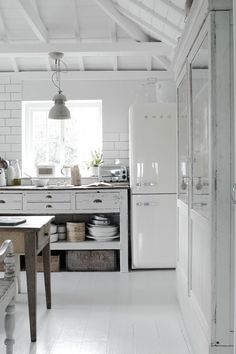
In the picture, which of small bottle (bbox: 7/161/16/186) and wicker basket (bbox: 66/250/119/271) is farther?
small bottle (bbox: 7/161/16/186)

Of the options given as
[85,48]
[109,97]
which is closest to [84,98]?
[109,97]

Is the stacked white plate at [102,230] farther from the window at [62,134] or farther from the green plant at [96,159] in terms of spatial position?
the window at [62,134]

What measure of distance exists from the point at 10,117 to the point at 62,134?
0.76 m

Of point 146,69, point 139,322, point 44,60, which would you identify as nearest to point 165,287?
point 139,322

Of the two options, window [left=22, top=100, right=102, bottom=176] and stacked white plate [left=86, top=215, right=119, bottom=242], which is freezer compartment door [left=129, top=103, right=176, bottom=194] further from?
window [left=22, top=100, right=102, bottom=176]

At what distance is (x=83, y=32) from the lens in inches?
210

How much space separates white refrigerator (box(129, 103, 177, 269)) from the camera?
16.1 ft

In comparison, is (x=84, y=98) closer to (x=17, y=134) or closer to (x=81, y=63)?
(x=81, y=63)

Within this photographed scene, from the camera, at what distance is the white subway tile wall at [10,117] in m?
5.83

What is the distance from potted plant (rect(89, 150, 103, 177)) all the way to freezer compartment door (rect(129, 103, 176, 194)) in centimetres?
99

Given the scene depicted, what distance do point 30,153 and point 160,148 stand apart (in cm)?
209

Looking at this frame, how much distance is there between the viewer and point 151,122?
4918mm

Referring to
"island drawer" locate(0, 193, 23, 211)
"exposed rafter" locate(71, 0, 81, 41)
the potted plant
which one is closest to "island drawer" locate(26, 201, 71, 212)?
"island drawer" locate(0, 193, 23, 211)

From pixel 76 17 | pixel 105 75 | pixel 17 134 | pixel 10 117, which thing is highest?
pixel 76 17
